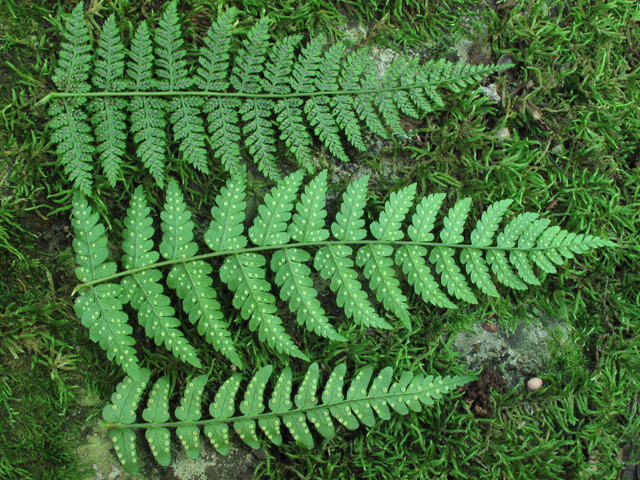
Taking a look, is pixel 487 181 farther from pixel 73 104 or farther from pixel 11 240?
pixel 11 240

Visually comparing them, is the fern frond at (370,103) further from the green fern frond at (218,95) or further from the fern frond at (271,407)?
the fern frond at (271,407)

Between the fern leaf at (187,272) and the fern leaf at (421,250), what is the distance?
1476 millimetres

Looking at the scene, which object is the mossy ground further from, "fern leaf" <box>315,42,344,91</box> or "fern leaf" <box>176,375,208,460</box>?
"fern leaf" <box>315,42,344,91</box>

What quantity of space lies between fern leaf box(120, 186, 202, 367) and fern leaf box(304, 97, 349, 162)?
1.40 m

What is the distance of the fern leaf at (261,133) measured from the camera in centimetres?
322

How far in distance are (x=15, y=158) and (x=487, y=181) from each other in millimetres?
3722

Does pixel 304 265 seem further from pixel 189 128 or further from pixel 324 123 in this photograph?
pixel 189 128

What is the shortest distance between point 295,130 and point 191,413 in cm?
227

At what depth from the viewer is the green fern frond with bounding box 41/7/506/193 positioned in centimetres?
310

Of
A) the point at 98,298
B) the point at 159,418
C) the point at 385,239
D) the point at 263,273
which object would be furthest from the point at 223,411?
the point at 385,239

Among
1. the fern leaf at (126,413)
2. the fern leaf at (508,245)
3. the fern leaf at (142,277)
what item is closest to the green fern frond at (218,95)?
the fern leaf at (142,277)

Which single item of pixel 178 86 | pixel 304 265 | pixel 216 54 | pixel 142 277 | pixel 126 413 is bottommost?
pixel 126 413

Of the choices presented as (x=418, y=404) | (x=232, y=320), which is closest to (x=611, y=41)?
(x=418, y=404)

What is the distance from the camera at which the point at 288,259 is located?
131 inches
